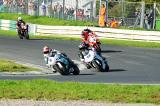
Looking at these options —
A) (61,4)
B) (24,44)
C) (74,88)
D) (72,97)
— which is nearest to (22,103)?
(72,97)

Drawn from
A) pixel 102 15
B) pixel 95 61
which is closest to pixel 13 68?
pixel 95 61

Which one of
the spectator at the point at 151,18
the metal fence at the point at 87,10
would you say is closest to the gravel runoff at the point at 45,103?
the spectator at the point at 151,18

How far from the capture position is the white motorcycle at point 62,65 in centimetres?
1936

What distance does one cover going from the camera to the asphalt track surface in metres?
17.9

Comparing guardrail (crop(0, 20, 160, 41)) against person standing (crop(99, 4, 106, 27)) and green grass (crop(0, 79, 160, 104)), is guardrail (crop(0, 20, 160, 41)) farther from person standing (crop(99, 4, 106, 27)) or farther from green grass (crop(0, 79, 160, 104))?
green grass (crop(0, 79, 160, 104))

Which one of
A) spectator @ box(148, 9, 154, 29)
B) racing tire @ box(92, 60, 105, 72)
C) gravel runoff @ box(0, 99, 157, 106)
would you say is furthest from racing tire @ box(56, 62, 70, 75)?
spectator @ box(148, 9, 154, 29)

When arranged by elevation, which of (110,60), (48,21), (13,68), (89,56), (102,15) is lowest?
(110,60)

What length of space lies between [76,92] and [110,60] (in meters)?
12.5

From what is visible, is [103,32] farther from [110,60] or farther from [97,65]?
[97,65]

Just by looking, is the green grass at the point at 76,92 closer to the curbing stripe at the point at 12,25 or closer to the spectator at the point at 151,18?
the spectator at the point at 151,18

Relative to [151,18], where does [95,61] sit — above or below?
below

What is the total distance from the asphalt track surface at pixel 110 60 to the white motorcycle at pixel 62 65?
344 millimetres

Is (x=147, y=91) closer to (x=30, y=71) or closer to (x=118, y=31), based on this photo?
(x=30, y=71)

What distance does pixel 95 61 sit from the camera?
21094 millimetres
